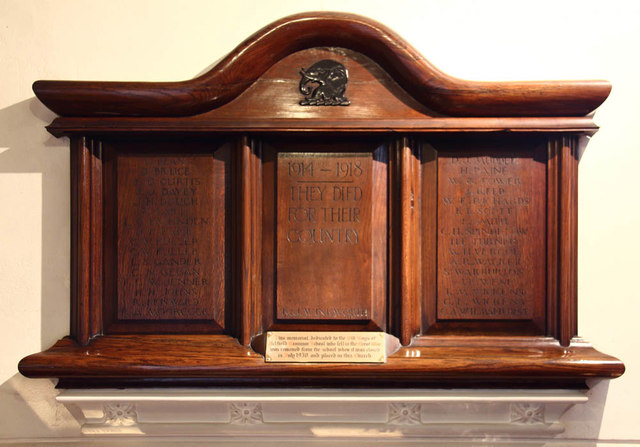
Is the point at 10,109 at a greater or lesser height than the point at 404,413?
greater

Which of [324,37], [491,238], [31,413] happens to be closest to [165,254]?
[31,413]

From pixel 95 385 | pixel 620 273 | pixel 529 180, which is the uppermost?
pixel 529 180

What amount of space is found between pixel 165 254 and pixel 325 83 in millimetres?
796

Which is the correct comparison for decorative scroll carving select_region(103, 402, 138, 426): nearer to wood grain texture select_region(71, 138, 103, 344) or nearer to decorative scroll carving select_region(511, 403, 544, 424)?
wood grain texture select_region(71, 138, 103, 344)

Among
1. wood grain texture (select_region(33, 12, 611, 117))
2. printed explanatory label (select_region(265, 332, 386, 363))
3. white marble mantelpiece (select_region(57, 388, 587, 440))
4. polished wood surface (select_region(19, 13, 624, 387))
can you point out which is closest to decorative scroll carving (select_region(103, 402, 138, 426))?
white marble mantelpiece (select_region(57, 388, 587, 440))

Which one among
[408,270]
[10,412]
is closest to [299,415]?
[408,270]

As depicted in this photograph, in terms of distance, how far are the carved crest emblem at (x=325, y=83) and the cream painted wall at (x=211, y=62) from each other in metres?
0.24

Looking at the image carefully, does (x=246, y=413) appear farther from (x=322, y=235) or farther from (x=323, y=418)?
(x=322, y=235)

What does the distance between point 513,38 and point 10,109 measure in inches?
70.3

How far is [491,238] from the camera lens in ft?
4.85

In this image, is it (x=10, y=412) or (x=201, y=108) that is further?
(x=10, y=412)

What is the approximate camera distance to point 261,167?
1.49m

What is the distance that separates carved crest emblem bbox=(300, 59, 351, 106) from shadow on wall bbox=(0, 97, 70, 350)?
2.85ft

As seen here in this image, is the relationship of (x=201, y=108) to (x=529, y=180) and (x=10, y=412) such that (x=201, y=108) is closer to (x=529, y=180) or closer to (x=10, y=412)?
(x=529, y=180)
